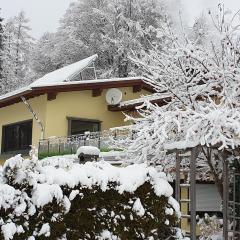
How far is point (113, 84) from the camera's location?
23.2 m

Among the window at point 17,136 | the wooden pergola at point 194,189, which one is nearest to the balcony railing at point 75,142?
the window at point 17,136

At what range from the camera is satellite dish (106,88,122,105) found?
22.9 metres

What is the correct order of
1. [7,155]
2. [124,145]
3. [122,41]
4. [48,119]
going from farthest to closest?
[122,41], [7,155], [48,119], [124,145]

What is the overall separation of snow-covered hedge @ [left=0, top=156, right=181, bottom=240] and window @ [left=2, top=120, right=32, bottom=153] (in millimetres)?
16646

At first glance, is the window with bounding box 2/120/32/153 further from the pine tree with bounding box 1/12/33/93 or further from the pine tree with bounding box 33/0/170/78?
the pine tree with bounding box 1/12/33/93

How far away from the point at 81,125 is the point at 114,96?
6.94 ft

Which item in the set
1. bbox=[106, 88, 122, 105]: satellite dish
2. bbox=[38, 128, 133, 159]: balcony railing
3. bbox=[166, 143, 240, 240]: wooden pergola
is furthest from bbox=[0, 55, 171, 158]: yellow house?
bbox=[166, 143, 240, 240]: wooden pergola

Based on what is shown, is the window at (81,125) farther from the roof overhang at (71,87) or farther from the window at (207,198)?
the window at (207,198)

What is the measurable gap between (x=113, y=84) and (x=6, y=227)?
56.9ft

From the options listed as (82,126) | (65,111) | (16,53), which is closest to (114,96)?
(82,126)

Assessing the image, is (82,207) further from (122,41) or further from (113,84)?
(122,41)

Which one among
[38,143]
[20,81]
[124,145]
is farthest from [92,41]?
[124,145]

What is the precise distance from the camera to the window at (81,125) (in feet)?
74.4

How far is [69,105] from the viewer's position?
22.5m
